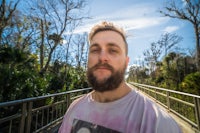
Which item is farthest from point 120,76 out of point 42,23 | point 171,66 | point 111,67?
point 171,66

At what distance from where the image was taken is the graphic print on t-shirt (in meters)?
1.13

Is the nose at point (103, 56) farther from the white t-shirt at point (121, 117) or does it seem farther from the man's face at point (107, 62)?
the white t-shirt at point (121, 117)

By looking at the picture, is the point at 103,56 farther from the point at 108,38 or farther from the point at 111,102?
the point at 111,102

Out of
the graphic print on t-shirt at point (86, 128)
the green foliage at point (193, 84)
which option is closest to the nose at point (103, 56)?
the graphic print on t-shirt at point (86, 128)

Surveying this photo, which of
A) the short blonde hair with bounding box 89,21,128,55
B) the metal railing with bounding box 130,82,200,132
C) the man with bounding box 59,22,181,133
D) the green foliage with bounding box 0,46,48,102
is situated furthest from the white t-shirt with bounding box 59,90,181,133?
the green foliage with bounding box 0,46,48,102

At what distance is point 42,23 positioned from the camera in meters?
17.0

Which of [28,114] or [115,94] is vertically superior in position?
[115,94]

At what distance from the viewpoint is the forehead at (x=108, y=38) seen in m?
1.36

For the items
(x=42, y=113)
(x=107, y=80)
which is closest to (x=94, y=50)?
(x=107, y=80)

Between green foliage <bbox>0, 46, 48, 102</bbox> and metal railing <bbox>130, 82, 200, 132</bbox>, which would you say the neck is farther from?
green foliage <bbox>0, 46, 48, 102</bbox>

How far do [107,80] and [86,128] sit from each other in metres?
0.35

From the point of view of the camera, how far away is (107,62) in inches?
52.5

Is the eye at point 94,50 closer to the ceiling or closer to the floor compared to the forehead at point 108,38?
closer to the floor

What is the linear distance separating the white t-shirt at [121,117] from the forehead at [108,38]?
370mm
